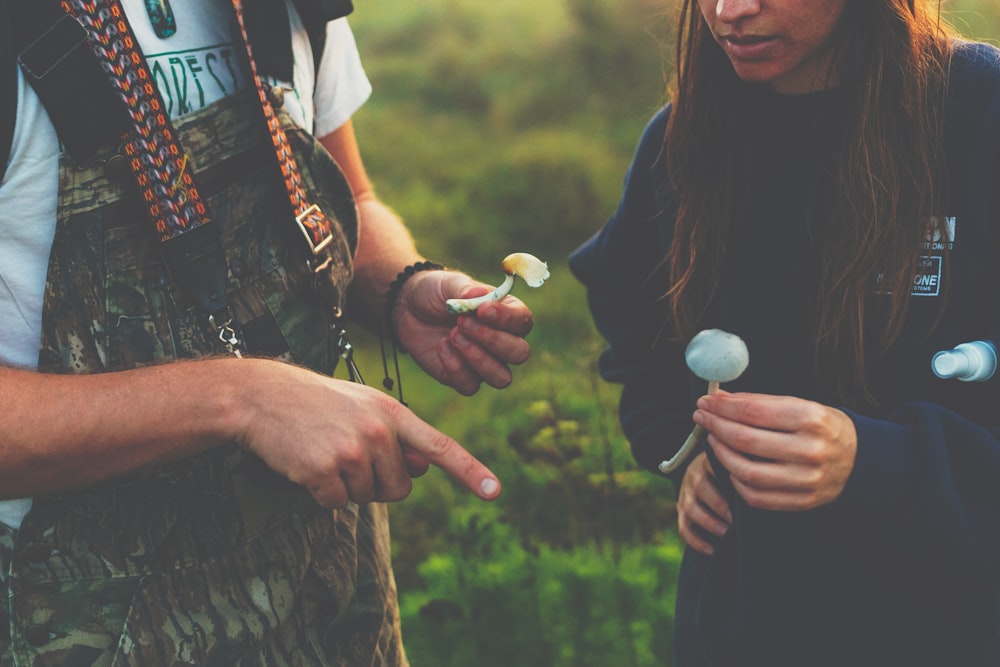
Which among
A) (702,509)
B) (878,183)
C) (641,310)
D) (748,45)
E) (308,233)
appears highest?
(748,45)

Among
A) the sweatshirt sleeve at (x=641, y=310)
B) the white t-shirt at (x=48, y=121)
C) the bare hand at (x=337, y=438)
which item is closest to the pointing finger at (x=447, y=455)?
the bare hand at (x=337, y=438)

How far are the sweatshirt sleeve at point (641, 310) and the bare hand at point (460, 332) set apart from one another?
0.29m

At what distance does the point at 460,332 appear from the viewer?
6.72 feet

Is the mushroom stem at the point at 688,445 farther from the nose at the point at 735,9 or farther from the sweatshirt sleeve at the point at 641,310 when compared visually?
the nose at the point at 735,9

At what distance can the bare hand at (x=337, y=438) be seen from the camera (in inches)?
60.6

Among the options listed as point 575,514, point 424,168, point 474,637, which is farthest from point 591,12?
point 474,637

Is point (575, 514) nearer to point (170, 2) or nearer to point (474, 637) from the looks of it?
point (474, 637)

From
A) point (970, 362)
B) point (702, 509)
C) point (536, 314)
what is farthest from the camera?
point (536, 314)

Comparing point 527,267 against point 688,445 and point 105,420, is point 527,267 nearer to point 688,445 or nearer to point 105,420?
point 688,445

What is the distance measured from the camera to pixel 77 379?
61.1 inches

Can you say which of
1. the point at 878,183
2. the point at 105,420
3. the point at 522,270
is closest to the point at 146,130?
the point at 105,420

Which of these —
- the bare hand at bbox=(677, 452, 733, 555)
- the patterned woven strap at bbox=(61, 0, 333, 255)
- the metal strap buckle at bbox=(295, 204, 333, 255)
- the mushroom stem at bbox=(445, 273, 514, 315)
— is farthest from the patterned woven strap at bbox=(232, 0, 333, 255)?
the bare hand at bbox=(677, 452, 733, 555)

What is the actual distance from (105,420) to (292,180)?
1.79 ft

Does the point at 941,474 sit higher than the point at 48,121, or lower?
lower
